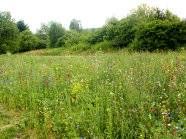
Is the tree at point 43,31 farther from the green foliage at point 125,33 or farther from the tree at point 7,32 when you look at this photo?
the green foliage at point 125,33

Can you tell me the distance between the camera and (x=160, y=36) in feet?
36.6

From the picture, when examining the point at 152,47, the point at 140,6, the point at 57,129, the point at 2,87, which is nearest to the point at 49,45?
the point at 140,6

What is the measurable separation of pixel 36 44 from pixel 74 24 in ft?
76.3

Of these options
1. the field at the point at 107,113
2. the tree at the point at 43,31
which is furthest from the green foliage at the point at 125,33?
the tree at the point at 43,31

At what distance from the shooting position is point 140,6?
27984 millimetres

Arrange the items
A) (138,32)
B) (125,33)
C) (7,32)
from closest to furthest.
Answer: (138,32), (125,33), (7,32)

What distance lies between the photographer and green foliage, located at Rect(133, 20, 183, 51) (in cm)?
1080

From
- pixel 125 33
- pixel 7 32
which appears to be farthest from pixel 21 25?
pixel 125 33

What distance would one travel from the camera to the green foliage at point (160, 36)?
425 inches

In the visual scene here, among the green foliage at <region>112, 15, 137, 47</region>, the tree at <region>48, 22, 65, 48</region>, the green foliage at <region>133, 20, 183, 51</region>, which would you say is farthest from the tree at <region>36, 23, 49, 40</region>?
the green foliage at <region>133, 20, 183, 51</region>

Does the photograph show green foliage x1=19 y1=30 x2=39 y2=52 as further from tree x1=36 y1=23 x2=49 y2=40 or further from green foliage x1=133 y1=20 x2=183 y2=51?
green foliage x1=133 y1=20 x2=183 y2=51

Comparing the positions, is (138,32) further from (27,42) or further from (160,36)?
(27,42)

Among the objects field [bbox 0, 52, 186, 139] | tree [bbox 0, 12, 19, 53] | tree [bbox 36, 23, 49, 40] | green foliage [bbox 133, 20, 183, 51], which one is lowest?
field [bbox 0, 52, 186, 139]

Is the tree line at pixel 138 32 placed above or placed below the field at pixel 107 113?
above
